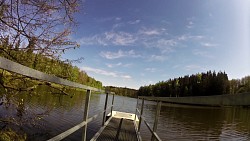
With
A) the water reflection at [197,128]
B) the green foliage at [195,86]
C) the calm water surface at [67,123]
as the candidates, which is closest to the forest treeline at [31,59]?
the calm water surface at [67,123]

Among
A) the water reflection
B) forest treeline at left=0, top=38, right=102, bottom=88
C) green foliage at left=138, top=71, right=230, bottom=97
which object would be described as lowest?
the water reflection

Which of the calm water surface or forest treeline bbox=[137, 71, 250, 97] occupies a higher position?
forest treeline bbox=[137, 71, 250, 97]

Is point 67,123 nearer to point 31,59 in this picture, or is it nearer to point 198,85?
point 31,59

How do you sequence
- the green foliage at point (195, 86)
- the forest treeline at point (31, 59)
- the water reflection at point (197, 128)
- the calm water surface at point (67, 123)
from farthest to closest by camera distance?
the green foliage at point (195, 86) → the water reflection at point (197, 128) → the calm water surface at point (67, 123) → the forest treeline at point (31, 59)

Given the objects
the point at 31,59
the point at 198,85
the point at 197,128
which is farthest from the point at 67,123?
the point at 198,85

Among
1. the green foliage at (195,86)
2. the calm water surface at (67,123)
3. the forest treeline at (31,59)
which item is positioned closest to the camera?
the forest treeline at (31,59)

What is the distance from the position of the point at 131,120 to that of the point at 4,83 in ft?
26.2

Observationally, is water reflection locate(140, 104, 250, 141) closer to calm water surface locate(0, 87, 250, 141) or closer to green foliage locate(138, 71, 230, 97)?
calm water surface locate(0, 87, 250, 141)

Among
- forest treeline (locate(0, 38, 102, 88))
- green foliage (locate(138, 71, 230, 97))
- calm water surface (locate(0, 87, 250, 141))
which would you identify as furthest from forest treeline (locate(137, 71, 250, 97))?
forest treeline (locate(0, 38, 102, 88))

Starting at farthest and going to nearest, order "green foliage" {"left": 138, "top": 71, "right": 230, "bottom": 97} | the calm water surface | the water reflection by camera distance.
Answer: "green foliage" {"left": 138, "top": 71, "right": 230, "bottom": 97} < the water reflection < the calm water surface

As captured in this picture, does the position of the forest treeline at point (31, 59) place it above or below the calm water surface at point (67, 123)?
above

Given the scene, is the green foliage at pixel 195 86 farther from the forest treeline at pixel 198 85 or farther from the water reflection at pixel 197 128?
the water reflection at pixel 197 128

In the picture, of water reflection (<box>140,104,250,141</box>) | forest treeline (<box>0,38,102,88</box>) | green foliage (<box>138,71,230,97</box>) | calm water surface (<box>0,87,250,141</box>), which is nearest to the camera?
forest treeline (<box>0,38,102,88</box>)

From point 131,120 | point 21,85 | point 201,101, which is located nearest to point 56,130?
point 131,120
